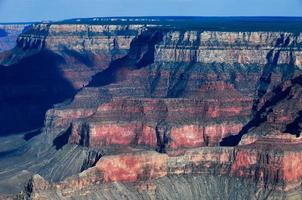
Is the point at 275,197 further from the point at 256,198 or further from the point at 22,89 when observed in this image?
the point at 22,89

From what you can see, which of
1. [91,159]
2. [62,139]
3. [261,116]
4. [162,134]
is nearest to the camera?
[91,159]

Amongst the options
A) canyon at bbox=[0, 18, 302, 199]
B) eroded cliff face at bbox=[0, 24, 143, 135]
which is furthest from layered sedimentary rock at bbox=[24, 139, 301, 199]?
eroded cliff face at bbox=[0, 24, 143, 135]

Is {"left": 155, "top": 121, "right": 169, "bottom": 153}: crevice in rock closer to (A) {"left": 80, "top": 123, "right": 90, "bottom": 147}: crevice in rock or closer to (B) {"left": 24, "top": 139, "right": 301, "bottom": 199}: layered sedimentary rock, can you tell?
(A) {"left": 80, "top": 123, "right": 90, "bottom": 147}: crevice in rock

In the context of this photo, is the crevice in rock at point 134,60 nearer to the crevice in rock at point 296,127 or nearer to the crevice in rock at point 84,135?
the crevice in rock at point 84,135

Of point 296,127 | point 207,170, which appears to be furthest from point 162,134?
point 207,170

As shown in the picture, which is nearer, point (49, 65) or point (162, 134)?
point (162, 134)

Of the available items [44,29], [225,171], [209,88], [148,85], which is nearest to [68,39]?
[44,29]

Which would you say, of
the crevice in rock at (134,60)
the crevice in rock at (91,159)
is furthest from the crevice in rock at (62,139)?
the crevice in rock at (134,60)

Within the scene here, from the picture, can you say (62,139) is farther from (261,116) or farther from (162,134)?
(261,116)
